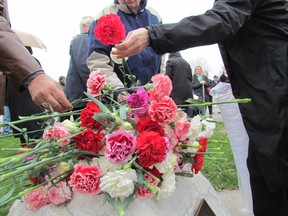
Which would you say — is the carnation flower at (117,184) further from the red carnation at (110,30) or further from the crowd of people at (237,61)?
the red carnation at (110,30)

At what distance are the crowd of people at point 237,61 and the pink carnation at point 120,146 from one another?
0.29m

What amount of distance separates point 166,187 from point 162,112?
0.27 meters

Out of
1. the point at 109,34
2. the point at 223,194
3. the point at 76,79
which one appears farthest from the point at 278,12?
the point at 223,194

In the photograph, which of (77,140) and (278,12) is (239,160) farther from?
(77,140)

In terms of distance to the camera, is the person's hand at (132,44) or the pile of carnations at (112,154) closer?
the pile of carnations at (112,154)

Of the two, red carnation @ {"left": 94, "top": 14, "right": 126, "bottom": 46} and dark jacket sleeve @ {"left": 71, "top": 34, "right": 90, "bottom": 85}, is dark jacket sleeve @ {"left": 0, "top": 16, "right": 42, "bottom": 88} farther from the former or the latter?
dark jacket sleeve @ {"left": 71, "top": 34, "right": 90, "bottom": 85}

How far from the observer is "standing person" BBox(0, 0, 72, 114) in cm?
126

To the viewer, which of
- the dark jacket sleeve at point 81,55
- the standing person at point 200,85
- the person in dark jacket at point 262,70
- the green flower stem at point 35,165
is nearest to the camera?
the green flower stem at point 35,165

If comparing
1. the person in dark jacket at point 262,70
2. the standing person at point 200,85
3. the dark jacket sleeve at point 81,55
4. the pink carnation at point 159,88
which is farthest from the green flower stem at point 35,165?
the standing person at point 200,85

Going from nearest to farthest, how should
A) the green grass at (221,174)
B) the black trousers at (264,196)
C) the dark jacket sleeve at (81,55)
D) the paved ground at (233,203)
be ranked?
the black trousers at (264,196), the dark jacket sleeve at (81,55), the paved ground at (233,203), the green grass at (221,174)

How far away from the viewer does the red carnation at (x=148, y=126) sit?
3.99 ft

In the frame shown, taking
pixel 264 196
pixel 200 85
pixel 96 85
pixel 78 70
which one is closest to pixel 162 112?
pixel 96 85

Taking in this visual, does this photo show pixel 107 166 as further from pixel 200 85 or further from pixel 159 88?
pixel 200 85

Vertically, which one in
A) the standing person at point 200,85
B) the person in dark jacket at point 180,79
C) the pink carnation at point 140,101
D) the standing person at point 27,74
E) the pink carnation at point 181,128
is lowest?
the standing person at point 200,85
